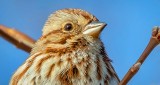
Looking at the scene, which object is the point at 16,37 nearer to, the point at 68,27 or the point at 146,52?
the point at 68,27

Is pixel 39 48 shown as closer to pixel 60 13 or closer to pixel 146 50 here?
pixel 60 13

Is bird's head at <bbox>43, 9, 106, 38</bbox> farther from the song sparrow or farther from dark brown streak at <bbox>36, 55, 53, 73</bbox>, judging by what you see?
dark brown streak at <bbox>36, 55, 53, 73</bbox>

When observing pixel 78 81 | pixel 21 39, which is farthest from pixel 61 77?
pixel 21 39

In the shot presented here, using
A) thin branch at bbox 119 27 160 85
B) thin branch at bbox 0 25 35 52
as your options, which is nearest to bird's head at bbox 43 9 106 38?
thin branch at bbox 0 25 35 52

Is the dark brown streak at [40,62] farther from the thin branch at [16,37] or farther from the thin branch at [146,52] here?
the thin branch at [146,52]

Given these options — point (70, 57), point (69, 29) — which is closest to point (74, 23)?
point (69, 29)
